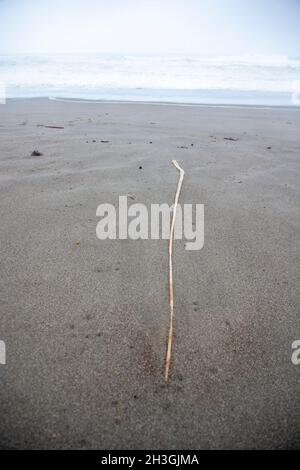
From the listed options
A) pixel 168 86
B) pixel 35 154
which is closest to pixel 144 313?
pixel 35 154

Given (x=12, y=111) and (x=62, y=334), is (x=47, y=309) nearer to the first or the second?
(x=62, y=334)

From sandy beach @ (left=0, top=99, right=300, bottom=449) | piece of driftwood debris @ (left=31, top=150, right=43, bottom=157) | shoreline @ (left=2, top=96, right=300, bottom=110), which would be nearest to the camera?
sandy beach @ (left=0, top=99, right=300, bottom=449)

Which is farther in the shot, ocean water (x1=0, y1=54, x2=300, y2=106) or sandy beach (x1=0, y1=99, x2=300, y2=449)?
ocean water (x1=0, y1=54, x2=300, y2=106)

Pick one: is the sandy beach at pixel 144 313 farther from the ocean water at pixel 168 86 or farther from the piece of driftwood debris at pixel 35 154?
the ocean water at pixel 168 86

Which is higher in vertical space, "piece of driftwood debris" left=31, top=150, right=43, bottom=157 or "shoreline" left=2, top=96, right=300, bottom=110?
"shoreline" left=2, top=96, right=300, bottom=110

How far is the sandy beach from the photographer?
1.15 m

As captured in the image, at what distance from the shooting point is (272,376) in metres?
1.32

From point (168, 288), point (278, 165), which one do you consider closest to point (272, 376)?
point (168, 288)

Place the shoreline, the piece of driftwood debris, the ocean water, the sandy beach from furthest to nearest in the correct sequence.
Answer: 1. the ocean water
2. the shoreline
3. the piece of driftwood debris
4. the sandy beach

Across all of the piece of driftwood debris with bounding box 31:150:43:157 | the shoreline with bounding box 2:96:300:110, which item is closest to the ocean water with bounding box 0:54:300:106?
the shoreline with bounding box 2:96:300:110

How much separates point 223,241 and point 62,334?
119cm

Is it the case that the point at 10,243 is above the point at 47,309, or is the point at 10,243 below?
above

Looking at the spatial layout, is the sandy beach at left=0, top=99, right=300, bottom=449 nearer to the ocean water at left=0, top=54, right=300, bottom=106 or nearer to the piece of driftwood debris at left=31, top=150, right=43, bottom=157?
the piece of driftwood debris at left=31, top=150, right=43, bottom=157

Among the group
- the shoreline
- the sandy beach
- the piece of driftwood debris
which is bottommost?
the sandy beach
